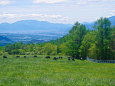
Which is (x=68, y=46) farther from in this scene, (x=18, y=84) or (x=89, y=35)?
(x=18, y=84)

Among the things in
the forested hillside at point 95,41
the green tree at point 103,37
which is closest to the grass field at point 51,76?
the green tree at point 103,37

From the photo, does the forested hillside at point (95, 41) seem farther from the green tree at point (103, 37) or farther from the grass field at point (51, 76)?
the grass field at point (51, 76)

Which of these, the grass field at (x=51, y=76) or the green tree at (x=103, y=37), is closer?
the grass field at (x=51, y=76)

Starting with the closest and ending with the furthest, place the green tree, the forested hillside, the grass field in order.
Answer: the grass field, the green tree, the forested hillside

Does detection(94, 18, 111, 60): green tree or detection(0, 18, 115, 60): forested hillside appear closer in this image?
detection(94, 18, 111, 60): green tree

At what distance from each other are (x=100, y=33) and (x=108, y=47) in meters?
5.36

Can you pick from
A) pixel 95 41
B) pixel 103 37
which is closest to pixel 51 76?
pixel 95 41

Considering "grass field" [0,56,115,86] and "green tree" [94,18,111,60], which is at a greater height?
"green tree" [94,18,111,60]

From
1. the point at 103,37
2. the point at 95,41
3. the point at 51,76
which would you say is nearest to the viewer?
the point at 51,76

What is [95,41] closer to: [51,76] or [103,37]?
[103,37]

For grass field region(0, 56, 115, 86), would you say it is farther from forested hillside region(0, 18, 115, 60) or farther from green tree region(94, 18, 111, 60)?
forested hillside region(0, 18, 115, 60)

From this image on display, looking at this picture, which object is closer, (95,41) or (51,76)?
(51,76)

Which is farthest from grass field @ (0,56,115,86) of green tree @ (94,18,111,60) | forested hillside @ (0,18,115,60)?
forested hillside @ (0,18,115,60)

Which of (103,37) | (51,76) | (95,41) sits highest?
(103,37)
